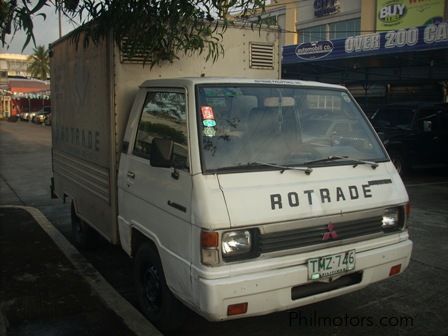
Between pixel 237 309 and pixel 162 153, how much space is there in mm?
1156

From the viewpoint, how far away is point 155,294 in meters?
3.88

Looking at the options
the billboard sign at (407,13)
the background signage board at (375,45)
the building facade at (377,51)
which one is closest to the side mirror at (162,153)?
the building facade at (377,51)

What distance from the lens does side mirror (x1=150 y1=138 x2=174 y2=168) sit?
339cm

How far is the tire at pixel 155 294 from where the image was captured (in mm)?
3613

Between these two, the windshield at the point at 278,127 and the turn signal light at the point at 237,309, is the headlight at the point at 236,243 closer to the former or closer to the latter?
the turn signal light at the point at 237,309

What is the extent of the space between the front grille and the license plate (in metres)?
0.11

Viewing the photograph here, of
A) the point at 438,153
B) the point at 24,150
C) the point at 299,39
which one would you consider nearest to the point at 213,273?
the point at 438,153

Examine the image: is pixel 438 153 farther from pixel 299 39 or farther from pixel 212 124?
pixel 299 39

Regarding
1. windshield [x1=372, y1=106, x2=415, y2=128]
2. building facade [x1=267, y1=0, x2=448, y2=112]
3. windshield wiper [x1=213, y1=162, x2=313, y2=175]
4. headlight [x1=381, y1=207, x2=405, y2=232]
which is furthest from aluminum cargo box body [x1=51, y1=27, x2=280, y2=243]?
building facade [x1=267, y1=0, x2=448, y2=112]

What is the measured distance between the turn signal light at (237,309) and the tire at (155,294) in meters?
0.67

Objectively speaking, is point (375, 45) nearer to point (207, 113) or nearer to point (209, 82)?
point (209, 82)

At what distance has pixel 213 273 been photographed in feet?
9.86

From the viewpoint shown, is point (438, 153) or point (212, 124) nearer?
A: point (212, 124)

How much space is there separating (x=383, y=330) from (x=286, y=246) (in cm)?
125
